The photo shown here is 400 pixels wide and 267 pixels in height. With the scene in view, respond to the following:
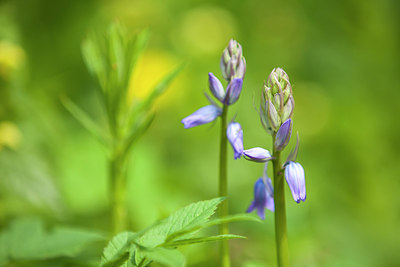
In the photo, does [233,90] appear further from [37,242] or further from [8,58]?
[8,58]

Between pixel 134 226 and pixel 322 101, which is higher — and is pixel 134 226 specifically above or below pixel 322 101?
below

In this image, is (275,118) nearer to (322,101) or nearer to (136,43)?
(136,43)

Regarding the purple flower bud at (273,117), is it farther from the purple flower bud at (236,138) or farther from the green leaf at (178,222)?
the green leaf at (178,222)

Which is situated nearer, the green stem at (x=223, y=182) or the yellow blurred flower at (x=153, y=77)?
the green stem at (x=223, y=182)

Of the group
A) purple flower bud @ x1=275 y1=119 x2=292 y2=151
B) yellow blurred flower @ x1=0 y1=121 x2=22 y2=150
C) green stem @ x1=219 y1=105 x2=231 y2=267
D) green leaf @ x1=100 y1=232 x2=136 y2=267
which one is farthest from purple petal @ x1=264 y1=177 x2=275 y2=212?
yellow blurred flower @ x1=0 y1=121 x2=22 y2=150

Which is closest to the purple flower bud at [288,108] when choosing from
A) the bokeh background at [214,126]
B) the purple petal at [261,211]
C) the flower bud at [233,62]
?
the flower bud at [233,62]

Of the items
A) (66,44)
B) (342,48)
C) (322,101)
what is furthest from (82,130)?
(342,48)

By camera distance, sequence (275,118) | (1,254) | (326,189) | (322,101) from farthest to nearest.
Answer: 1. (322,101)
2. (326,189)
3. (1,254)
4. (275,118)
